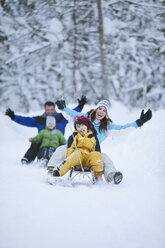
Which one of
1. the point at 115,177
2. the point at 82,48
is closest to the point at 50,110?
the point at 115,177

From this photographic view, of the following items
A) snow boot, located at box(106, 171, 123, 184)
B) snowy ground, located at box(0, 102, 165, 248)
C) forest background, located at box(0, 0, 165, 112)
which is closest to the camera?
snowy ground, located at box(0, 102, 165, 248)

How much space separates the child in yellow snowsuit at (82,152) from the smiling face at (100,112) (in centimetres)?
34

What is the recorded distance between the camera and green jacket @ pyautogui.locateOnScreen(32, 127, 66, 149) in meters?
4.75

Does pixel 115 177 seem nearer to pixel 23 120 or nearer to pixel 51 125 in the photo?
pixel 51 125

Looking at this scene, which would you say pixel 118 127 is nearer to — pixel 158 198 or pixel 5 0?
pixel 158 198

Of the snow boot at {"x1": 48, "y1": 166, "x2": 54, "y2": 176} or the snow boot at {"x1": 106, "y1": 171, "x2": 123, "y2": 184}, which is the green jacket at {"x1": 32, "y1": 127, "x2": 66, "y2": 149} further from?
the snow boot at {"x1": 106, "y1": 171, "x2": 123, "y2": 184}

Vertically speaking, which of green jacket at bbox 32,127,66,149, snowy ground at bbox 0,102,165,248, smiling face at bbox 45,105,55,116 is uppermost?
smiling face at bbox 45,105,55,116

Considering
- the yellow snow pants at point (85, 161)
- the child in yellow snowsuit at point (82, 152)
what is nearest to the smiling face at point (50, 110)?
the child in yellow snowsuit at point (82, 152)

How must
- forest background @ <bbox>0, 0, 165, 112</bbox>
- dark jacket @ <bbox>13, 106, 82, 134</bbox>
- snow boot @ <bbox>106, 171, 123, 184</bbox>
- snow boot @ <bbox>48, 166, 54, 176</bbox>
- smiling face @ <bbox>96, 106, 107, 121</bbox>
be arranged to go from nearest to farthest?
snow boot @ <bbox>106, 171, 123, 184</bbox> → snow boot @ <bbox>48, 166, 54, 176</bbox> → smiling face @ <bbox>96, 106, 107, 121</bbox> → dark jacket @ <bbox>13, 106, 82, 134</bbox> → forest background @ <bbox>0, 0, 165, 112</bbox>

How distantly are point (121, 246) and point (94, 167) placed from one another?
1.52 m

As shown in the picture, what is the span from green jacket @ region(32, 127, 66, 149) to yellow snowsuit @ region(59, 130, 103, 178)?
5.47 ft

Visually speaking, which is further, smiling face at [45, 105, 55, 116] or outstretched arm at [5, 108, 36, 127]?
smiling face at [45, 105, 55, 116]

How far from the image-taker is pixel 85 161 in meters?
3.05

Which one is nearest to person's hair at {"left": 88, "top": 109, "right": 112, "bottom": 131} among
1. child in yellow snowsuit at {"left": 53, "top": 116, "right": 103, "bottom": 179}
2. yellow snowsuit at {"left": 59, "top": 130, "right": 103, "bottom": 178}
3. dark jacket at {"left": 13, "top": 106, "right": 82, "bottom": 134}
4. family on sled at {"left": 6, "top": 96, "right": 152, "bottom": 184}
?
family on sled at {"left": 6, "top": 96, "right": 152, "bottom": 184}
